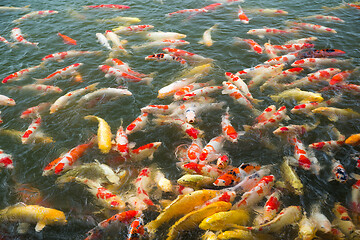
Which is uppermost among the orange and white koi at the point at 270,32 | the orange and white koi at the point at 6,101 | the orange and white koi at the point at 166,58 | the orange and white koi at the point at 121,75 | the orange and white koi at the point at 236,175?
the orange and white koi at the point at 270,32

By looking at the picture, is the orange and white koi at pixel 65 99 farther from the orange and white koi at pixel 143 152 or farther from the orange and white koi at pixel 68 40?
the orange and white koi at pixel 68 40

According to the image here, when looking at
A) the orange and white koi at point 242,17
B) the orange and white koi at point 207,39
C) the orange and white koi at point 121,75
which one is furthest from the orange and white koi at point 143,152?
the orange and white koi at point 242,17

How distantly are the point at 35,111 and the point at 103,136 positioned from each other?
2.44 m

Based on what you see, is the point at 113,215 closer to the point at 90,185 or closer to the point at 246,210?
the point at 90,185

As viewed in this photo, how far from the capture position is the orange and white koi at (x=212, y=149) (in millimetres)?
5379

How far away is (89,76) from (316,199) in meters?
6.95

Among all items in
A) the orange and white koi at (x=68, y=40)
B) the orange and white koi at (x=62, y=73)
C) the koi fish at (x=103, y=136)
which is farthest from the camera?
the orange and white koi at (x=68, y=40)

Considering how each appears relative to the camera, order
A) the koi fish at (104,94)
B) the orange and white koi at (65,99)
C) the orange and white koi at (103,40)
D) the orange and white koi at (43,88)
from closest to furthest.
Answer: the orange and white koi at (65,99) → the koi fish at (104,94) → the orange and white koi at (43,88) → the orange and white koi at (103,40)

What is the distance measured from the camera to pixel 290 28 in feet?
33.4

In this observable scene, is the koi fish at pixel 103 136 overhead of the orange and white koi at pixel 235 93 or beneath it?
beneath

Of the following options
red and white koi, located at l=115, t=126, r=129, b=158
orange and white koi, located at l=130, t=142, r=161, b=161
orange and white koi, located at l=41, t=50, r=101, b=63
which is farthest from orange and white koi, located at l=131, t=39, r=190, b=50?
orange and white koi, located at l=130, t=142, r=161, b=161

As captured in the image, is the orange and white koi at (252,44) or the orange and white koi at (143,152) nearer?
the orange and white koi at (143,152)

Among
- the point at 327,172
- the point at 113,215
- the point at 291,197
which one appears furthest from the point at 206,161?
the point at 327,172

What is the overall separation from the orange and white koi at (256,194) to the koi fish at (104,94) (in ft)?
14.0
